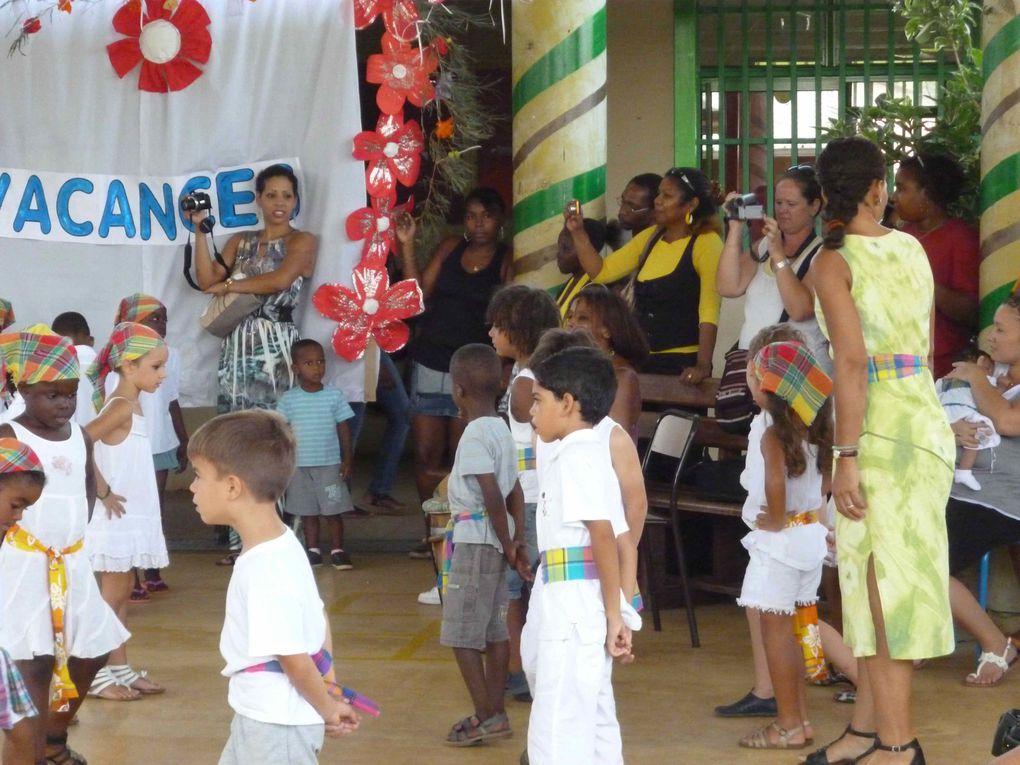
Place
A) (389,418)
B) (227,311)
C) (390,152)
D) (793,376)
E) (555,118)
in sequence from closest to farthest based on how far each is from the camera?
(793,376)
(555,118)
(390,152)
(227,311)
(389,418)

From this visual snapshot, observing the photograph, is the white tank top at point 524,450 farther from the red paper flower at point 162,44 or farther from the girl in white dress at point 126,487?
the red paper flower at point 162,44

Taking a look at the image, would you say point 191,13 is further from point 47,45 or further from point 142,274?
point 142,274

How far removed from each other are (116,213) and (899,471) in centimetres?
454

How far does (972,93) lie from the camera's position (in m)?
6.72

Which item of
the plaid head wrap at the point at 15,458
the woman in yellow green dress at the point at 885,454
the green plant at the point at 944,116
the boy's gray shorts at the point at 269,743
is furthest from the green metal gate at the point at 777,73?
the boy's gray shorts at the point at 269,743

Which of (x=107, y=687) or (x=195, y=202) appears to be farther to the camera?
(x=195, y=202)

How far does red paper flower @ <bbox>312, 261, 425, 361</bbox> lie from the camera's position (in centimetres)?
722

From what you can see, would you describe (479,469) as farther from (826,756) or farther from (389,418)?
(389,418)

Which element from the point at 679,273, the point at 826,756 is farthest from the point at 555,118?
the point at 826,756

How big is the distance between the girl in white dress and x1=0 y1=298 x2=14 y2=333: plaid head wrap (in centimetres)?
163

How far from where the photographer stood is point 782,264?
5.37 metres

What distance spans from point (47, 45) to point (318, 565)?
9.61 feet

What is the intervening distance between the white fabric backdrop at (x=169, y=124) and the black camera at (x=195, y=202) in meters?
0.18

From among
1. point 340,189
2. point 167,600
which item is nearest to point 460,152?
point 340,189
